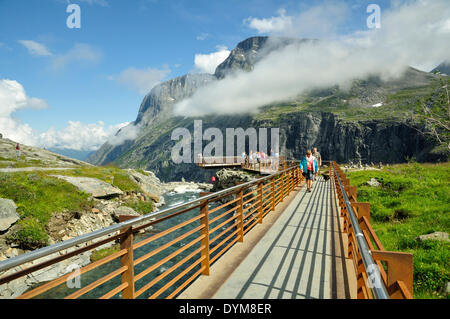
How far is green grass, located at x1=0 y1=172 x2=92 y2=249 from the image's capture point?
13.0m

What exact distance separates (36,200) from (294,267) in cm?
1733

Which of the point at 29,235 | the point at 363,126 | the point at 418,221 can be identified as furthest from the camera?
the point at 363,126

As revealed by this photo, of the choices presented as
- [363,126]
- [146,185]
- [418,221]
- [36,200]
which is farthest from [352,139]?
[36,200]

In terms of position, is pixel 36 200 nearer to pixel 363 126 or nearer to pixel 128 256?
pixel 128 256

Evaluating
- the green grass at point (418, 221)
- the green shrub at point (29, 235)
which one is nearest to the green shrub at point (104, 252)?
the green shrub at point (29, 235)

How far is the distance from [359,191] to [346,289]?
9987 millimetres

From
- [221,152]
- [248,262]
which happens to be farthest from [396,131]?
[248,262]

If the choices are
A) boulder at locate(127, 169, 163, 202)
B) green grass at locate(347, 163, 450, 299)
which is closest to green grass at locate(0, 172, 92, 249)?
boulder at locate(127, 169, 163, 202)

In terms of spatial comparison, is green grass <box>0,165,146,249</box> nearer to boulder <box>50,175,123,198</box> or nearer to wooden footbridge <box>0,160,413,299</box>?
boulder <box>50,175,123,198</box>

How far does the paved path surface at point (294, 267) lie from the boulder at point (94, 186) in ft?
58.1

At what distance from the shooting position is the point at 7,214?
13.1 m

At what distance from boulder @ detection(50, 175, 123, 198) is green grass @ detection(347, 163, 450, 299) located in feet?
62.9

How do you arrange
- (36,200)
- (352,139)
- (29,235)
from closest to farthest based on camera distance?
(29,235) → (36,200) → (352,139)

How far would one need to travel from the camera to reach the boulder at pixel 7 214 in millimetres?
12452
